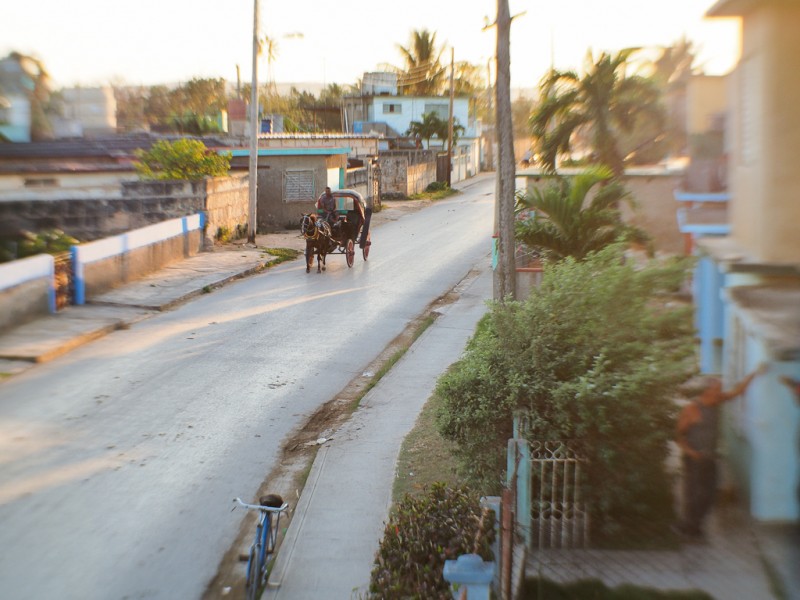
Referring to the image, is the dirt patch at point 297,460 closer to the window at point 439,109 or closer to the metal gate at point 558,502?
the metal gate at point 558,502

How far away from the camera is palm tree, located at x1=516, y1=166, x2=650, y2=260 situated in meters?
14.3

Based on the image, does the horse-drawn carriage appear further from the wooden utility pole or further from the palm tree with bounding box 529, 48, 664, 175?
the wooden utility pole

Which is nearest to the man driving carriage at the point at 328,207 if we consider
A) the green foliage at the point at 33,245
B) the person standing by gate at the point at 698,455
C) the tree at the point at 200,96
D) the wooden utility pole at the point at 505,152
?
the green foliage at the point at 33,245

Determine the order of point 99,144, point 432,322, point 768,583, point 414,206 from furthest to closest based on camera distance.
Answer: point 414,206, point 99,144, point 432,322, point 768,583

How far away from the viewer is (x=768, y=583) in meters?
6.45

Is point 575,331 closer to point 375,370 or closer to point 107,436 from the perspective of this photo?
point 107,436

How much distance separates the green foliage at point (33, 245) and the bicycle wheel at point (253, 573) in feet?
43.6

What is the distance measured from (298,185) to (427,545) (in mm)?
26931

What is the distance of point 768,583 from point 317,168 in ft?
91.8

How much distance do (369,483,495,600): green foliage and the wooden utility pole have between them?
18.4ft

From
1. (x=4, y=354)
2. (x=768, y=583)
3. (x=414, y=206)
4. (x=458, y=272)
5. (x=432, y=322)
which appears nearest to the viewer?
(x=768, y=583)

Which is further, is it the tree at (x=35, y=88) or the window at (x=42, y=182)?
the tree at (x=35, y=88)

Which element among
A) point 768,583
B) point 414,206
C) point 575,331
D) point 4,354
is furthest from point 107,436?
point 414,206

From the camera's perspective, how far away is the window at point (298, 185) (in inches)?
1284
